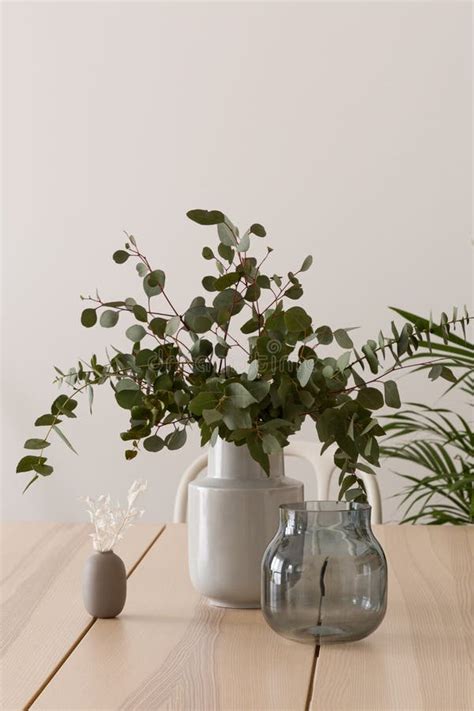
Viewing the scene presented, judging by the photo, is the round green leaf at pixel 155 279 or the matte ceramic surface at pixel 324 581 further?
the round green leaf at pixel 155 279

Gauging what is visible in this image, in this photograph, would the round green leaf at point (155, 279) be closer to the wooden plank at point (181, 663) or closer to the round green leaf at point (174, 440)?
the round green leaf at point (174, 440)

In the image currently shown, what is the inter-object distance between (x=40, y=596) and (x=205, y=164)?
199cm

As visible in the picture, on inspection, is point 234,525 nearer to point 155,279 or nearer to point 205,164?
point 155,279

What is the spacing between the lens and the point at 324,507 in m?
1.14

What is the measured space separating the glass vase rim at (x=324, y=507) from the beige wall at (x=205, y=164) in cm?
188

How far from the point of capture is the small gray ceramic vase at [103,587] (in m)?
1.18

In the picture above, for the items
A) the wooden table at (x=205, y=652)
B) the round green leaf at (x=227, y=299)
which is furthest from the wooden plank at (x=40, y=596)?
the round green leaf at (x=227, y=299)

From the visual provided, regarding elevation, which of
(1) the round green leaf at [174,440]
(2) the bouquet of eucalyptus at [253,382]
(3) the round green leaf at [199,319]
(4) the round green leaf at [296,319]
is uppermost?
(3) the round green leaf at [199,319]

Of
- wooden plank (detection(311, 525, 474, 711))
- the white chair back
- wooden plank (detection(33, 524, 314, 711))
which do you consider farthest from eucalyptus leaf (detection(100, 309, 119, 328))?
the white chair back

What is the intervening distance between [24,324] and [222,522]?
6.75 feet

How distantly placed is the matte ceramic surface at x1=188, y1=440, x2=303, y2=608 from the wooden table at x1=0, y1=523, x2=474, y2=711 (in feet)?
0.12

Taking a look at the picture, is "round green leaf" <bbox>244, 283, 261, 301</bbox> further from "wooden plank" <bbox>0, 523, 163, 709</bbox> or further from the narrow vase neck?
"wooden plank" <bbox>0, 523, 163, 709</bbox>

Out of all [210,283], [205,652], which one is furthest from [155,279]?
[205,652]

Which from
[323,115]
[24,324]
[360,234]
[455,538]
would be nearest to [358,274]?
[360,234]
